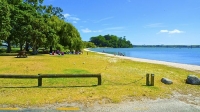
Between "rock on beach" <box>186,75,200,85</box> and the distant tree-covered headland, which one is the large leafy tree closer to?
the distant tree-covered headland

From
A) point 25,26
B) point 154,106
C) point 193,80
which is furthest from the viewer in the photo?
point 25,26

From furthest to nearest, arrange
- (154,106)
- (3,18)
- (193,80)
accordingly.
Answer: (3,18)
(193,80)
(154,106)

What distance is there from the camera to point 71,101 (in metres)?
8.62

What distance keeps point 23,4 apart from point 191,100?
38631 millimetres

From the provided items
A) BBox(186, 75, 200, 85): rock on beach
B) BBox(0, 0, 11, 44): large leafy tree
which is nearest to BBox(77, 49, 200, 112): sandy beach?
BBox(186, 75, 200, 85): rock on beach

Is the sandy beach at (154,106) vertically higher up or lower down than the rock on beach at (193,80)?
lower down

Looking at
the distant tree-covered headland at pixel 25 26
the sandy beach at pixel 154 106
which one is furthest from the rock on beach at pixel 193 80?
the distant tree-covered headland at pixel 25 26

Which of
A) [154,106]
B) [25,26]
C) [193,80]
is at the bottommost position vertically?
[154,106]

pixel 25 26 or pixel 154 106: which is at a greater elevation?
pixel 25 26

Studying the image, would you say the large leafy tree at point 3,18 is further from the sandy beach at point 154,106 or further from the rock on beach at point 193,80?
the rock on beach at point 193,80

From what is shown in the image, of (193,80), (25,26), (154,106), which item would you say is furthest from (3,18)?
(154,106)

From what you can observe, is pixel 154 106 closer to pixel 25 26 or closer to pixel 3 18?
pixel 3 18

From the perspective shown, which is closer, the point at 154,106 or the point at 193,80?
the point at 154,106

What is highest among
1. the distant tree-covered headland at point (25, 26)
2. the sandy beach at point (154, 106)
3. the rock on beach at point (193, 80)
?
the distant tree-covered headland at point (25, 26)
